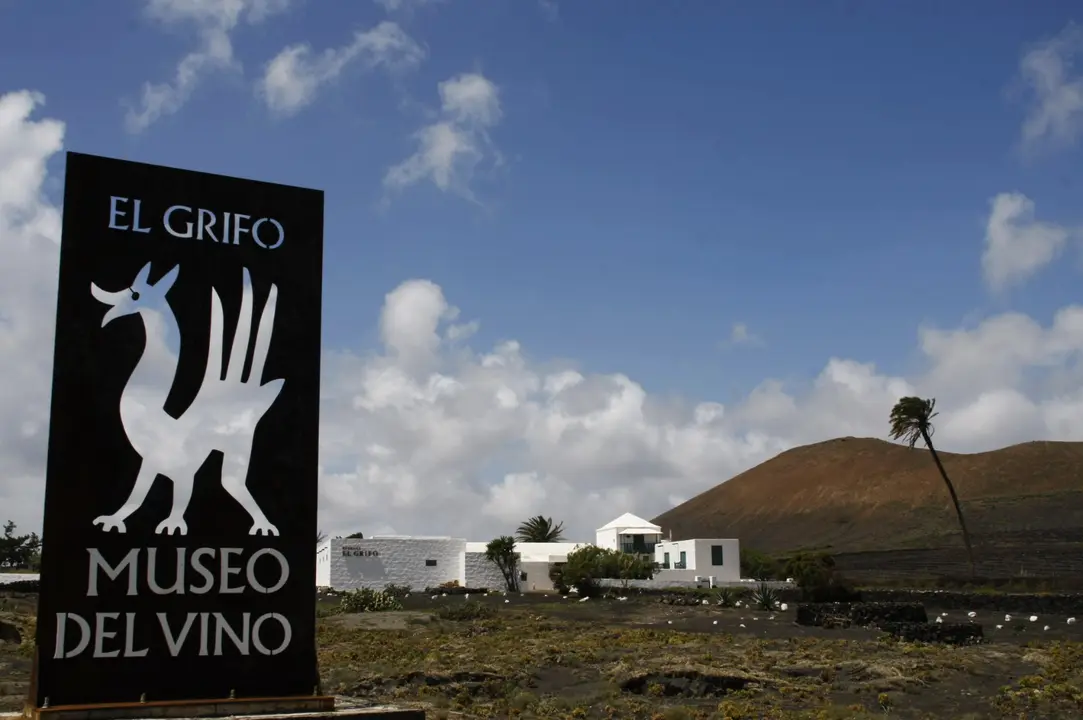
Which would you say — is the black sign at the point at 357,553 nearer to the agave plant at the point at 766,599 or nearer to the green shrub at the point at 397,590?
the green shrub at the point at 397,590

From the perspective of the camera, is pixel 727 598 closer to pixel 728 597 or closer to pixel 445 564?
pixel 728 597

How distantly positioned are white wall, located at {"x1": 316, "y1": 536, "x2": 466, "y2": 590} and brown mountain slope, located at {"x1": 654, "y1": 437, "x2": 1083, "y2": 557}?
1268 inches

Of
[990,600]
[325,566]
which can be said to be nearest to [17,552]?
[325,566]

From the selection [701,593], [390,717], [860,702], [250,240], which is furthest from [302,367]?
[701,593]

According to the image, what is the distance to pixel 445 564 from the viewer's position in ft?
181

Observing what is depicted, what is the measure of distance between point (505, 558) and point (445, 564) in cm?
330

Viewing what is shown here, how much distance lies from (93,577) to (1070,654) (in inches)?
780

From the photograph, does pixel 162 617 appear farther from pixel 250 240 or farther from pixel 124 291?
pixel 250 240

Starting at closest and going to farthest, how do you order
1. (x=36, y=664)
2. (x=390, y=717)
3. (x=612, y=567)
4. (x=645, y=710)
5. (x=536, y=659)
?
(x=36, y=664) < (x=390, y=717) < (x=645, y=710) < (x=536, y=659) < (x=612, y=567)

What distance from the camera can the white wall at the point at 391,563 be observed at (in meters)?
52.4

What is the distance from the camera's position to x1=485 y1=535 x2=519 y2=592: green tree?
53969 millimetres

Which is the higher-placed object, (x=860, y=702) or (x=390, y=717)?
(x=390, y=717)

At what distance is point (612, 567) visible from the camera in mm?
50156

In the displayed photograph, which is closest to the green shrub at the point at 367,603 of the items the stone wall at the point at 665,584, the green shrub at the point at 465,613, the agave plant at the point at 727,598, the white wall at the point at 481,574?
the green shrub at the point at 465,613
